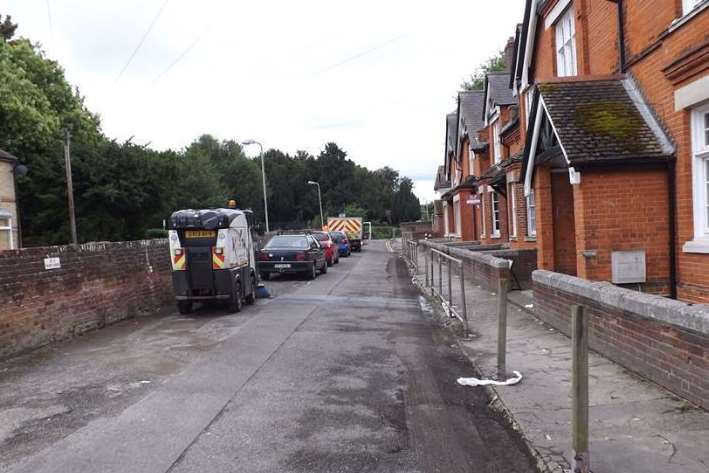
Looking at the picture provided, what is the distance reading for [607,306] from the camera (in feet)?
22.8

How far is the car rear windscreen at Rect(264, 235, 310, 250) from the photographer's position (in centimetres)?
2142

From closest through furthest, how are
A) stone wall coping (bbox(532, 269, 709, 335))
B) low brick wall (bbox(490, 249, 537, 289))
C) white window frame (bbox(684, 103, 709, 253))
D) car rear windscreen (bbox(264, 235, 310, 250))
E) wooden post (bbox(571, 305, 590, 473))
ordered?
wooden post (bbox(571, 305, 590, 473)), stone wall coping (bbox(532, 269, 709, 335)), white window frame (bbox(684, 103, 709, 253)), low brick wall (bbox(490, 249, 537, 289)), car rear windscreen (bbox(264, 235, 310, 250))

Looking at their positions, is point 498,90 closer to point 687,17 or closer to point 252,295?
point 252,295

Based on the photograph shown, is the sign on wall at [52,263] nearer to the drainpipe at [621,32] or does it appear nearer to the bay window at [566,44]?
the drainpipe at [621,32]

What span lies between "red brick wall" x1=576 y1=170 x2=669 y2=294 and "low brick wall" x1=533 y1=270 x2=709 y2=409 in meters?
1.33

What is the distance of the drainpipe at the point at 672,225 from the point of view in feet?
29.6

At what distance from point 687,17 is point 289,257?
14.8 m

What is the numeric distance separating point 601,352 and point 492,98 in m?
18.1

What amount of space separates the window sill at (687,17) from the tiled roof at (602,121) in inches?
54.8

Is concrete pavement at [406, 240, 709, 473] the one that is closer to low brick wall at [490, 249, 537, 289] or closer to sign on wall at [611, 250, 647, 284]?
sign on wall at [611, 250, 647, 284]

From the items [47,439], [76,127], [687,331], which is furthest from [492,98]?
[76,127]

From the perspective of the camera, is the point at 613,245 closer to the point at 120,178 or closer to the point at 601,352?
the point at 601,352

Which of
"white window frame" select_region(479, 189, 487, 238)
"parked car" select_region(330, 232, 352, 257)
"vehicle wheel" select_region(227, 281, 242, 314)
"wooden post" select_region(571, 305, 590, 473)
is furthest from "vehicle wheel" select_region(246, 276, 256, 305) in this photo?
"parked car" select_region(330, 232, 352, 257)

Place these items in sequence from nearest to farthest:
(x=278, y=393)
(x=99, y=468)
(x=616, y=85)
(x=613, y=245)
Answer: (x=99, y=468), (x=278, y=393), (x=613, y=245), (x=616, y=85)
